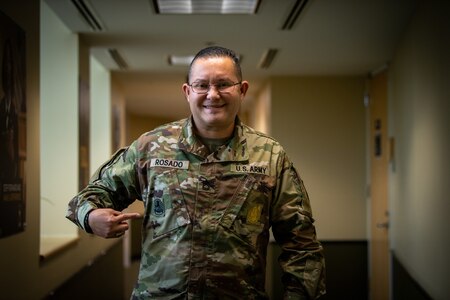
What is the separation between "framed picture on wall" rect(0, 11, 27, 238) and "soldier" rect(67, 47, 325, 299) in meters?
0.89

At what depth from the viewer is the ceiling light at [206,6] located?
315 cm

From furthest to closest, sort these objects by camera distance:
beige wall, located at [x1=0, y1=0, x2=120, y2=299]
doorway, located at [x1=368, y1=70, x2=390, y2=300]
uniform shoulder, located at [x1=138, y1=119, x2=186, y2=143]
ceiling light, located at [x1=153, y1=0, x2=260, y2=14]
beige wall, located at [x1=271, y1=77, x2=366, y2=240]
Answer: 1. beige wall, located at [x1=271, y1=77, x2=366, y2=240]
2. doorway, located at [x1=368, y1=70, x2=390, y2=300]
3. ceiling light, located at [x1=153, y1=0, x2=260, y2=14]
4. beige wall, located at [x1=0, y1=0, x2=120, y2=299]
5. uniform shoulder, located at [x1=138, y1=119, x2=186, y2=143]

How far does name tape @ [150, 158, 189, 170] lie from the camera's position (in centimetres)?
Answer: 160

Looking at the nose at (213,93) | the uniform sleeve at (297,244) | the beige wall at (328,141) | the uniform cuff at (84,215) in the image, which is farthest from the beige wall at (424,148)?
Result: the uniform cuff at (84,215)

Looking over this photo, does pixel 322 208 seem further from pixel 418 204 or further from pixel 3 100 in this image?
pixel 3 100

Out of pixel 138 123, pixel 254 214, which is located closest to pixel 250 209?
pixel 254 214

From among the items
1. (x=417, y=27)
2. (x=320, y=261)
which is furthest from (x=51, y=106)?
(x=320, y=261)

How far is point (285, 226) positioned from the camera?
161 centimetres

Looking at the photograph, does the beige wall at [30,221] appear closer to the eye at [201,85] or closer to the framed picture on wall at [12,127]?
the framed picture on wall at [12,127]

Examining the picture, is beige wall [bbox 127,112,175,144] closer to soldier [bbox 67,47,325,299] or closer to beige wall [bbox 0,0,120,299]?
beige wall [bbox 0,0,120,299]

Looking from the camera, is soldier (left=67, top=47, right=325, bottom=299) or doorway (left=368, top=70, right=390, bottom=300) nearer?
soldier (left=67, top=47, right=325, bottom=299)

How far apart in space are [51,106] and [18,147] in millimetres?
1474

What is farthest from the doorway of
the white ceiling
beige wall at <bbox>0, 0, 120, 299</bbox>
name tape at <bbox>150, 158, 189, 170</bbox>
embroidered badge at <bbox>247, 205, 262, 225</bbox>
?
name tape at <bbox>150, 158, 189, 170</bbox>

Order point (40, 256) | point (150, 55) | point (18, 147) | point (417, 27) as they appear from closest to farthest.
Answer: point (18, 147), point (40, 256), point (417, 27), point (150, 55)
